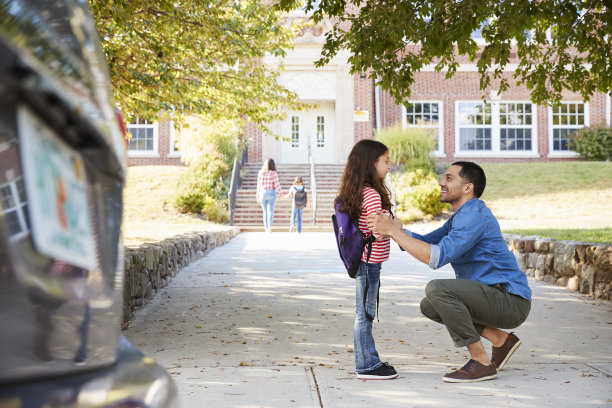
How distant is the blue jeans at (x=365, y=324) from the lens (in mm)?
3912

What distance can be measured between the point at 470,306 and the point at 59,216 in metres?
3.30

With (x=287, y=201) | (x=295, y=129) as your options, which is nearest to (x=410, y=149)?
(x=287, y=201)

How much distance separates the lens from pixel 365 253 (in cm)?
390

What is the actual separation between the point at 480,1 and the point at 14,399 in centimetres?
503

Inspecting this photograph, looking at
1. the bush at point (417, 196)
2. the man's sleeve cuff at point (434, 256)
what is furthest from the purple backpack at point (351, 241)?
the bush at point (417, 196)

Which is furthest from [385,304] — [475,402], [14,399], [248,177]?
[248,177]

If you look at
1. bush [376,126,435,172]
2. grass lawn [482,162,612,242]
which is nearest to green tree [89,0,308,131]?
grass lawn [482,162,612,242]

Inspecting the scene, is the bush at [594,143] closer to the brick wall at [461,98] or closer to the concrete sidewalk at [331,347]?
the brick wall at [461,98]

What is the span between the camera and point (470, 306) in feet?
12.8

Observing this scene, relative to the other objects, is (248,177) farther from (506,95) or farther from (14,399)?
(14,399)

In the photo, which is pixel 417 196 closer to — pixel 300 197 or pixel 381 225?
pixel 300 197

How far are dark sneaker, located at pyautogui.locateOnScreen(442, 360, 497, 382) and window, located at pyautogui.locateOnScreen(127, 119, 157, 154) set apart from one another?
22634 mm

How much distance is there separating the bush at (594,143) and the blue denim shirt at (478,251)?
2272 cm

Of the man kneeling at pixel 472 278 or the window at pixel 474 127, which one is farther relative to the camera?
the window at pixel 474 127
